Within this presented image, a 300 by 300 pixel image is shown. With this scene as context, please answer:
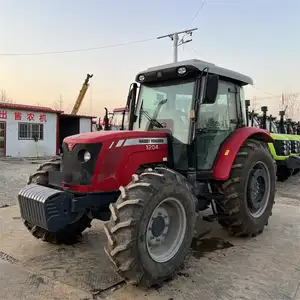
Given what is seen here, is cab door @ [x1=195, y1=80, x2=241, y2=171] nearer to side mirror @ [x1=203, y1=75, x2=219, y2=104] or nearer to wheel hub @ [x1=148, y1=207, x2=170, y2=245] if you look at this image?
side mirror @ [x1=203, y1=75, x2=219, y2=104]

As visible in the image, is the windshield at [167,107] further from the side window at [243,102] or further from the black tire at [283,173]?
the black tire at [283,173]

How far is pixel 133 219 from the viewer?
3.07m

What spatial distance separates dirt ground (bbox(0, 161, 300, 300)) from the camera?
3.20 meters

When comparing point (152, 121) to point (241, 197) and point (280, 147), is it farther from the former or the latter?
point (280, 147)

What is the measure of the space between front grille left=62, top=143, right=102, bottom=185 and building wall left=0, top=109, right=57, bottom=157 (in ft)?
57.6

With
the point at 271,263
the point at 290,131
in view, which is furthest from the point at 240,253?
the point at 290,131

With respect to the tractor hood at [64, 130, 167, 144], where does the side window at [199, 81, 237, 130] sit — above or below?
above

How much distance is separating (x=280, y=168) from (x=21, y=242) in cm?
795

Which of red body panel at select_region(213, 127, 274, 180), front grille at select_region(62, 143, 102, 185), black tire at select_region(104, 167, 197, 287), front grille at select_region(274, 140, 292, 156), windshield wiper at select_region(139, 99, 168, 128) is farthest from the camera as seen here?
front grille at select_region(274, 140, 292, 156)

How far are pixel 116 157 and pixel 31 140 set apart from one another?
18.8 metres

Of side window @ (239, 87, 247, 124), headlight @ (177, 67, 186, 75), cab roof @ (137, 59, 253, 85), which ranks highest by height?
cab roof @ (137, 59, 253, 85)

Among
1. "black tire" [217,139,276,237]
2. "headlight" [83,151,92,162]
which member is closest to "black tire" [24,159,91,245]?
"headlight" [83,151,92,162]

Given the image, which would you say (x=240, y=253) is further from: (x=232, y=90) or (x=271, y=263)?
(x=232, y=90)

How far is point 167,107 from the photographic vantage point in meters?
4.46
